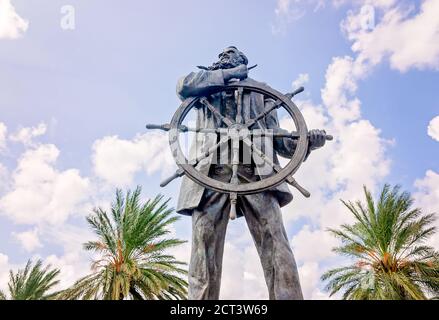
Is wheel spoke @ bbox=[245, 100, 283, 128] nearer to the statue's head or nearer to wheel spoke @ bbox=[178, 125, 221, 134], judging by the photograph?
wheel spoke @ bbox=[178, 125, 221, 134]

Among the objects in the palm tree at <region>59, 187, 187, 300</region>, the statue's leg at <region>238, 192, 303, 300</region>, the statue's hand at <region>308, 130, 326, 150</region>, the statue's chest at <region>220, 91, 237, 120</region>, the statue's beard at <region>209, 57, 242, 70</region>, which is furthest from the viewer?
the palm tree at <region>59, 187, 187, 300</region>

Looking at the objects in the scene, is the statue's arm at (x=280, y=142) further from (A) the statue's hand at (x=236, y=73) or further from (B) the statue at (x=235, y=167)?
(A) the statue's hand at (x=236, y=73)

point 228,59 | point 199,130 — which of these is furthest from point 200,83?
point 228,59

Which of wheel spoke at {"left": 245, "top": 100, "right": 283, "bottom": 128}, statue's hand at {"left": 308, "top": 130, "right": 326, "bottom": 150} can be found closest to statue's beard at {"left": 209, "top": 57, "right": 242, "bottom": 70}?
wheel spoke at {"left": 245, "top": 100, "right": 283, "bottom": 128}

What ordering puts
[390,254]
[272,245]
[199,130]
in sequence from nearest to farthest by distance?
[272,245]
[199,130]
[390,254]

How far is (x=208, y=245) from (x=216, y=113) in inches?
51.0

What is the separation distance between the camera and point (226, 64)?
483cm

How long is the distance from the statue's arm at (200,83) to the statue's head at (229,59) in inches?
11.7

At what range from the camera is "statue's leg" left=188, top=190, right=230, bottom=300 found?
153 inches

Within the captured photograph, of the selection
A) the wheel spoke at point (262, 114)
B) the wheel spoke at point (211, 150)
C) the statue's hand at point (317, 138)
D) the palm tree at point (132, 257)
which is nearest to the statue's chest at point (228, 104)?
the wheel spoke at point (262, 114)

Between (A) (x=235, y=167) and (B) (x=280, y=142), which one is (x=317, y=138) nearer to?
(B) (x=280, y=142)

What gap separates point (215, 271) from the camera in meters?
4.00
